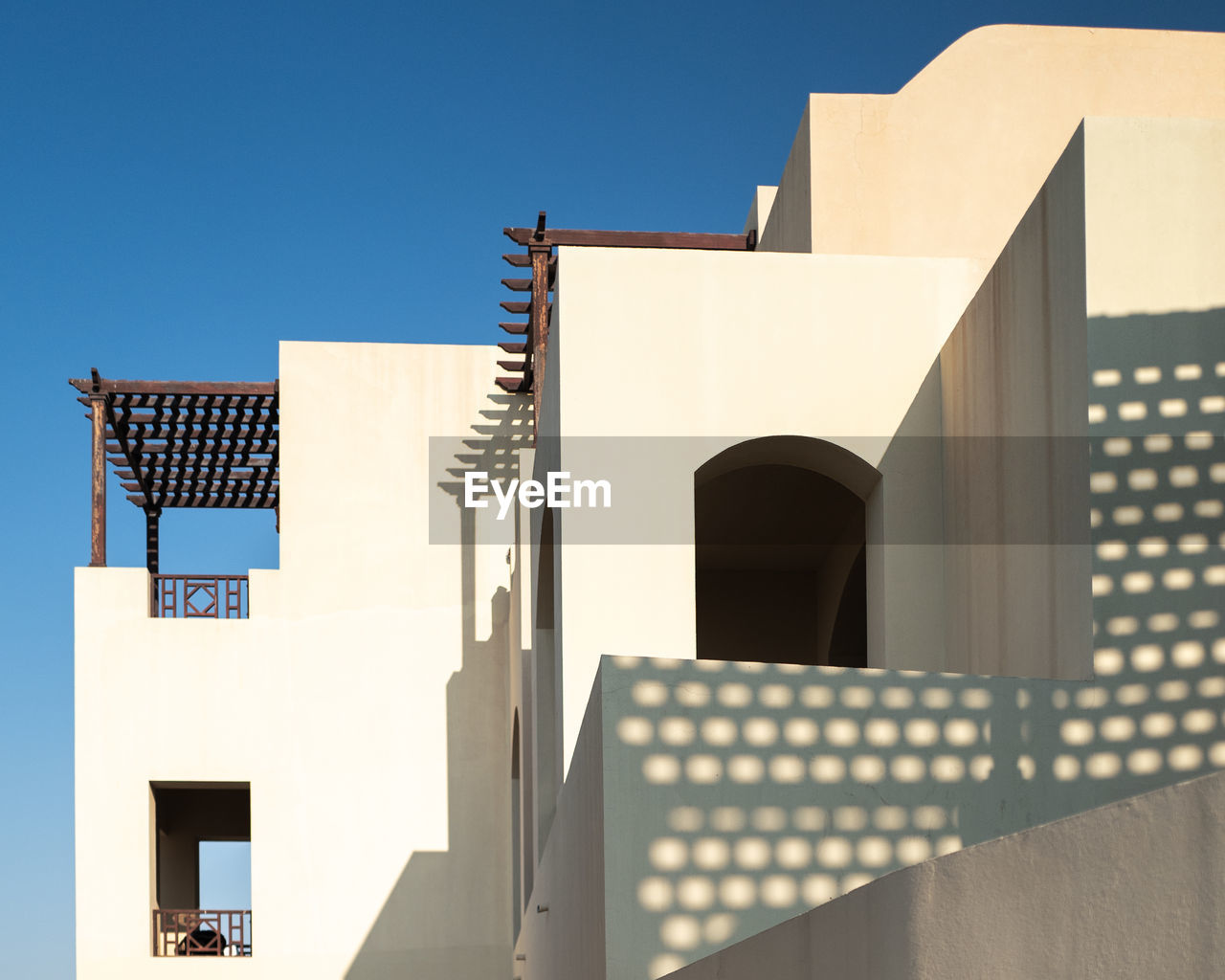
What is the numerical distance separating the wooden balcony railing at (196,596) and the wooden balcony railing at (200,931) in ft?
10.1

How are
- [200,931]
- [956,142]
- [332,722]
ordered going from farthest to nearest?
1. [332,722]
2. [200,931]
3. [956,142]

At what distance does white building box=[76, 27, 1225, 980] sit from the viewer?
475 cm

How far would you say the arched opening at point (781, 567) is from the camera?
35.0 feet

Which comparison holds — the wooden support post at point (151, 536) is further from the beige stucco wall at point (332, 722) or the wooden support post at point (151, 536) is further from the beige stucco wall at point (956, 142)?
the beige stucco wall at point (956, 142)

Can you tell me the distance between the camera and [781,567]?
1296 cm

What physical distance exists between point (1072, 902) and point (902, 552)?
17.3 ft

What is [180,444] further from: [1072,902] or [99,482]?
[1072,902]

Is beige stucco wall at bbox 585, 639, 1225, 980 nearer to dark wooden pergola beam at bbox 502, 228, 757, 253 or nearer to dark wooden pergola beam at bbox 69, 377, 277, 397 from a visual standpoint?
dark wooden pergola beam at bbox 502, 228, 757, 253

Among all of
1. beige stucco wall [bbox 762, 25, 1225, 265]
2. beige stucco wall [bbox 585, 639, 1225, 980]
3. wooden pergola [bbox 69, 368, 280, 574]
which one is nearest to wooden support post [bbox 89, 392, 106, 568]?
wooden pergola [bbox 69, 368, 280, 574]

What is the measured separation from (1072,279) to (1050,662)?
1.44 meters

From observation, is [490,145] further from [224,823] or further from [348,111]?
[224,823]

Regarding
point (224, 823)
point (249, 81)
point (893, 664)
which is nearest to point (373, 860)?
point (224, 823)

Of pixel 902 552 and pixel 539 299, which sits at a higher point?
pixel 539 299

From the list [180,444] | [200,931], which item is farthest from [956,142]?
[200,931]
